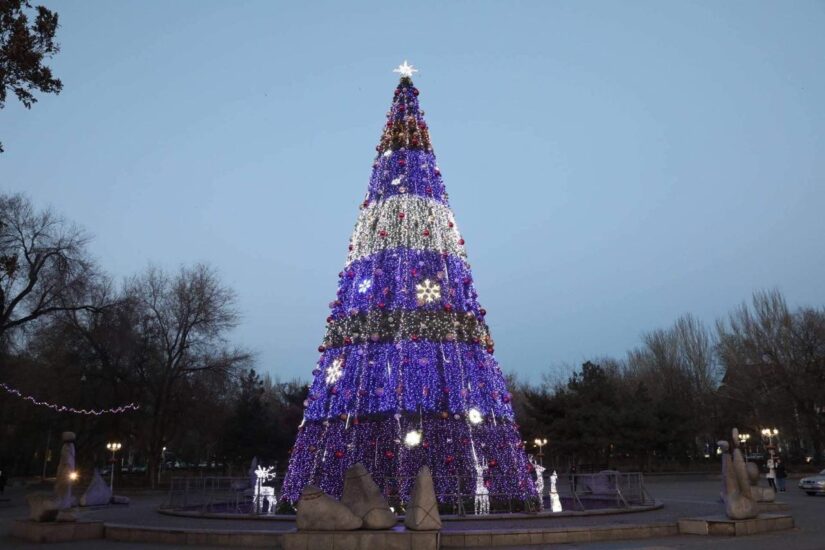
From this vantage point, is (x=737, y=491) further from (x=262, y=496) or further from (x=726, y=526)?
(x=262, y=496)

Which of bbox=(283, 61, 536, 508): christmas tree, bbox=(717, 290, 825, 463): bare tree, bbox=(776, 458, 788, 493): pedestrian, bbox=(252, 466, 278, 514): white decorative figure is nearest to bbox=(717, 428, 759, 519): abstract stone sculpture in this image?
bbox=(283, 61, 536, 508): christmas tree

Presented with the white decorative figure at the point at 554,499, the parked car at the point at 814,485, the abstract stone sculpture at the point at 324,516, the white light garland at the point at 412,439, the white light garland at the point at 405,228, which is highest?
the white light garland at the point at 405,228

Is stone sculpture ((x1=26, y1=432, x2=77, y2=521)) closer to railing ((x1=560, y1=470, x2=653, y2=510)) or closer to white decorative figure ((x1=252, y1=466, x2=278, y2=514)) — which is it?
white decorative figure ((x1=252, y1=466, x2=278, y2=514))

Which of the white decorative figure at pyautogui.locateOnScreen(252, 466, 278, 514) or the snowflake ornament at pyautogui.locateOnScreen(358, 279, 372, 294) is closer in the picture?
the white decorative figure at pyautogui.locateOnScreen(252, 466, 278, 514)

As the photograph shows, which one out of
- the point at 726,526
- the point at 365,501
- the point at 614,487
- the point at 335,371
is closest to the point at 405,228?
the point at 335,371

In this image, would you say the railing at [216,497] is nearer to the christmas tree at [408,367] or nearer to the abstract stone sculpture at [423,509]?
the christmas tree at [408,367]

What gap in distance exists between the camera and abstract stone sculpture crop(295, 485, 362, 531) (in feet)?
33.7

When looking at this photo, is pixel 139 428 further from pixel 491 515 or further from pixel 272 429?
pixel 491 515

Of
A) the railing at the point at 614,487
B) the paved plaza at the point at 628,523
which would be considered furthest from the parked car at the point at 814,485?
the railing at the point at 614,487

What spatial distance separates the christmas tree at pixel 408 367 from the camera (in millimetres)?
15641

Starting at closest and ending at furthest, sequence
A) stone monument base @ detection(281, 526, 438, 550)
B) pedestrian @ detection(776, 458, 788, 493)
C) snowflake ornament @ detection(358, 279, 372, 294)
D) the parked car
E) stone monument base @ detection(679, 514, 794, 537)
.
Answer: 1. stone monument base @ detection(281, 526, 438, 550)
2. stone monument base @ detection(679, 514, 794, 537)
3. snowflake ornament @ detection(358, 279, 372, 294)
4. the parked car
5. pedestrian @ detection(776, 458, 788, 493)

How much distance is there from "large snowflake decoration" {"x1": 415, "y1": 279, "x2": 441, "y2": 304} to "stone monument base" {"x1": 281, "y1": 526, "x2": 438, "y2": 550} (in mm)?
7522

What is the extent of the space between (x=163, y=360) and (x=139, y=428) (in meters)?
5.39

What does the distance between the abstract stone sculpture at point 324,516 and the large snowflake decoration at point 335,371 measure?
21.3 feet
